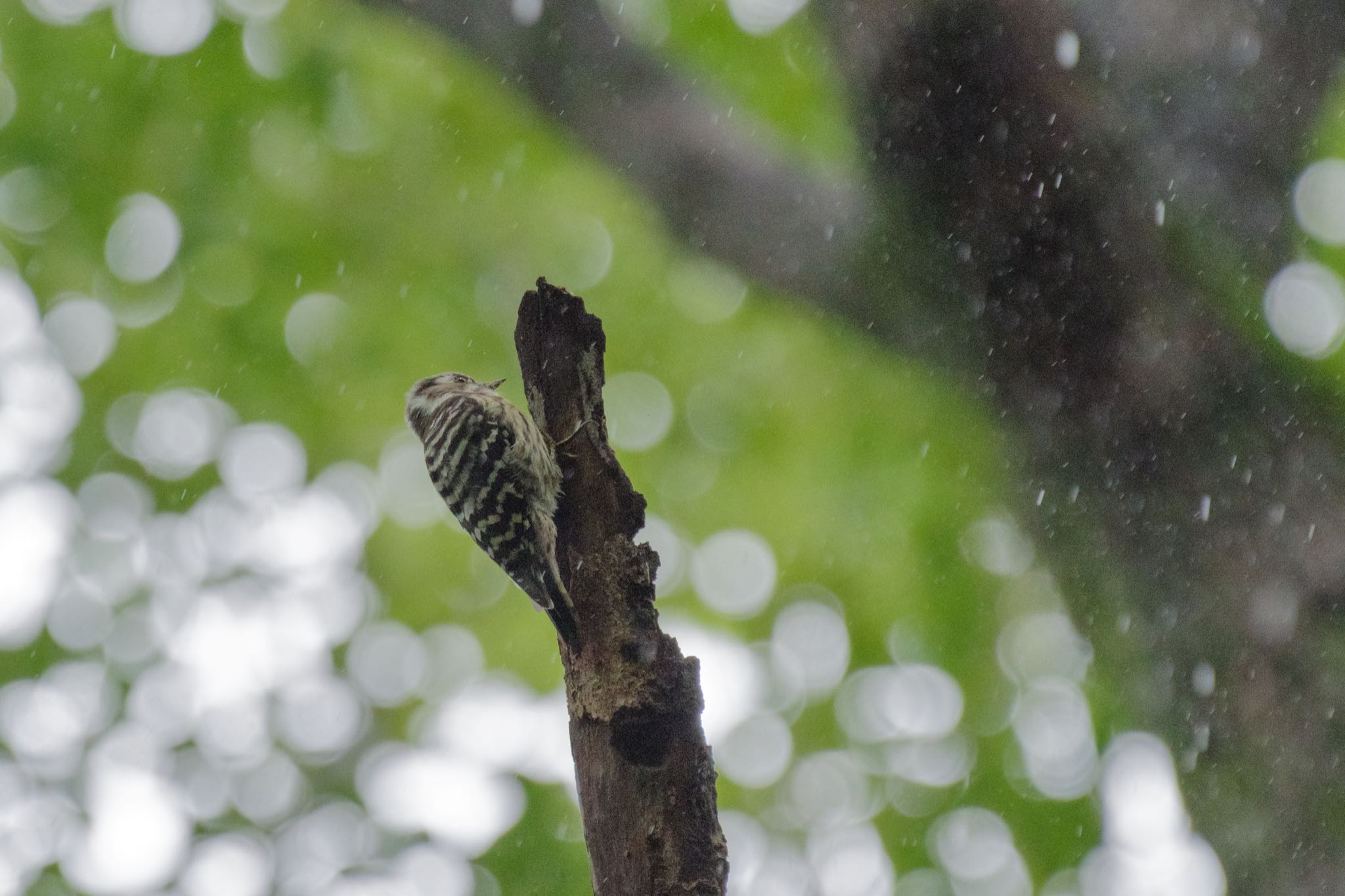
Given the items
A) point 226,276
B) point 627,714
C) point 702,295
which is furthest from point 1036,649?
point 226,276

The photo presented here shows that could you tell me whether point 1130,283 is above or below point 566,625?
above

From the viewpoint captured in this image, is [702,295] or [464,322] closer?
[464,322]

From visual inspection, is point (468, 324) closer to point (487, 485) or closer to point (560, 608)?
point (487, 485)

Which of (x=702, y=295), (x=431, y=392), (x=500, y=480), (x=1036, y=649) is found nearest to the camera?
(x=500, y=480)

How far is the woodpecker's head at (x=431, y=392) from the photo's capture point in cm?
426

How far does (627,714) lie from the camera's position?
195 centimetres

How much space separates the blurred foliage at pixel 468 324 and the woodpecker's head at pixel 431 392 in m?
2.18

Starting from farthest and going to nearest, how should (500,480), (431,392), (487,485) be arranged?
(431,392) → (487,485) → (500,480)

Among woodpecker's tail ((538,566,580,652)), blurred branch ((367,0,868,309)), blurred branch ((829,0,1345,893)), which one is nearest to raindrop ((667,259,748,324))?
→ blurred branch ((367,0,868,309))

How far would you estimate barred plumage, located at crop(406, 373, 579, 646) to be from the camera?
3160mm

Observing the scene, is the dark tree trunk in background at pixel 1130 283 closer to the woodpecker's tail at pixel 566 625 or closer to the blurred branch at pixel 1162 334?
the blurred branch at pixel 1162 334

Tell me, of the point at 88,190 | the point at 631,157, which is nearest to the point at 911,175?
the point at 631,157

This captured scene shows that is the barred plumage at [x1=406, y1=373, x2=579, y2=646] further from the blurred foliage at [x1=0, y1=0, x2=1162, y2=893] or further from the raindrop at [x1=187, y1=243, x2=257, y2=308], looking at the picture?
the raindrop at [x1=187, y1=243, x2=257, y2=308]

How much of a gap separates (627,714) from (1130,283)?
9.00ft
